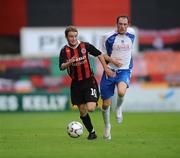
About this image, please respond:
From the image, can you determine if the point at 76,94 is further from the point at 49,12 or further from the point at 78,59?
the point at 49,12

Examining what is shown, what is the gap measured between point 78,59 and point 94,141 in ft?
5.32

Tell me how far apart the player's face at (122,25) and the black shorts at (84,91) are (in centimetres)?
127

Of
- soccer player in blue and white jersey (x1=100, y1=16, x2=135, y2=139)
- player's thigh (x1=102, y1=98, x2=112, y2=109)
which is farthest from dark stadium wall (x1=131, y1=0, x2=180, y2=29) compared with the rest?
player's thigh (x1=102, y1=98, x2=112, y2=109)

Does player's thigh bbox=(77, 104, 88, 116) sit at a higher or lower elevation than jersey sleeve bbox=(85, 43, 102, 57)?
lower

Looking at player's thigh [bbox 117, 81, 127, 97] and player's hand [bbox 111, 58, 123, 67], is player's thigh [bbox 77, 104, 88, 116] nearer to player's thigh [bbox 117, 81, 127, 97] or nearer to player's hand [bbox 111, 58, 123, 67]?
player's thigh [bbox 117, 81, 127, 97]

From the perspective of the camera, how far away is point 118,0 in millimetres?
40594

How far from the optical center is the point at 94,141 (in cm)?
1564

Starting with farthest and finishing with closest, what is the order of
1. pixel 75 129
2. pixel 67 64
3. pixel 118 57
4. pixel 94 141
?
pixel 118 57
pixel 75 129
pixel 94 141
pixel 67 64

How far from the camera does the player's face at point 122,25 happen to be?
53.0 ft

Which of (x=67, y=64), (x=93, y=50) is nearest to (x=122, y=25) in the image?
(x=93, y=50)

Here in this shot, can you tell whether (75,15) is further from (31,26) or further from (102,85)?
(102,85)

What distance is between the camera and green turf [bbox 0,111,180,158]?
44.4ft

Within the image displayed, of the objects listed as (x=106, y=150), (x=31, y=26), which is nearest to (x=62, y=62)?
(x=106, y=150)

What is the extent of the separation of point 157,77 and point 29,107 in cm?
995
